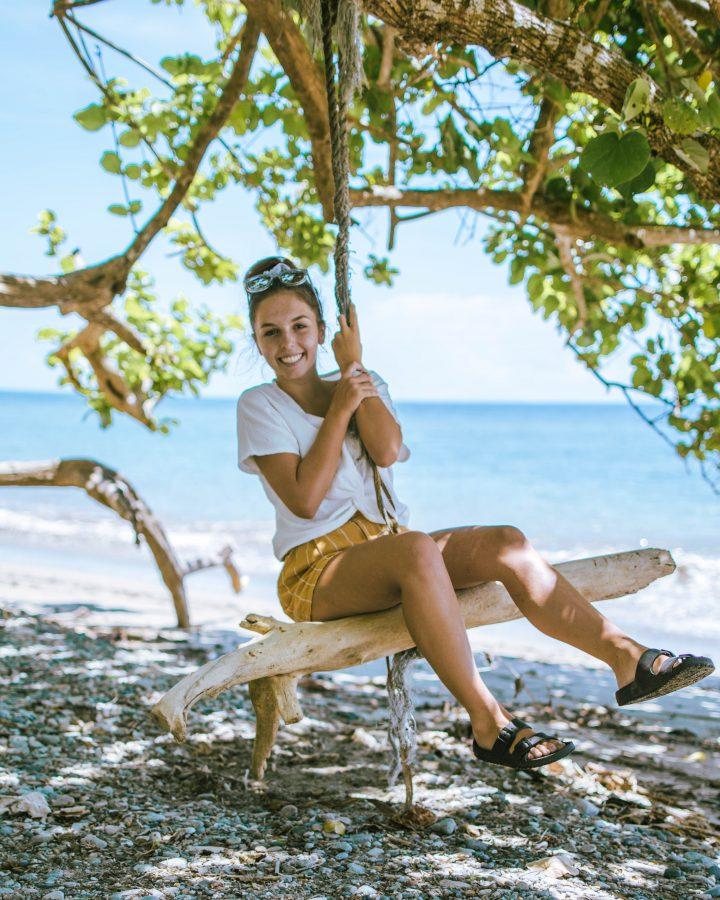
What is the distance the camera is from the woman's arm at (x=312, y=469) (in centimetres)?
254

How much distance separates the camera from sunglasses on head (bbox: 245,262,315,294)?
9.04 ft

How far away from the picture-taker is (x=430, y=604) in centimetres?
228

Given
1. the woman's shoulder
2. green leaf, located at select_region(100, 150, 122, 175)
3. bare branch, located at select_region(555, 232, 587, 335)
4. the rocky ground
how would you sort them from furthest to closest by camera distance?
bare branch, located at select_region(555, 232, 587, 335)
green leaf, located at select_region(100, 150, 122, 175)
the woman's shoulder
the rocky ground

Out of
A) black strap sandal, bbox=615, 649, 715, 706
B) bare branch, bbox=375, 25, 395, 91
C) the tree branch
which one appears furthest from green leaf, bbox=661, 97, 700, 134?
the tree branch

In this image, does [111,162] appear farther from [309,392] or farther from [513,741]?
[513,741]

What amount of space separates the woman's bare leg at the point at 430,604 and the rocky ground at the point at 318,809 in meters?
0.40

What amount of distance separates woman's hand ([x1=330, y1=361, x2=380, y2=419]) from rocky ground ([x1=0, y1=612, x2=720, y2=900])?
1198mm

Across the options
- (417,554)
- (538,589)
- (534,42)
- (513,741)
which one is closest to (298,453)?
(417,554)

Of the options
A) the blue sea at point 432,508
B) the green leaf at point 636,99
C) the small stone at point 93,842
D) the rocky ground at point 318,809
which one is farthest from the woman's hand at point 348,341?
the blue sea at point 432,508

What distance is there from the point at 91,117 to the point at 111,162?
18cm

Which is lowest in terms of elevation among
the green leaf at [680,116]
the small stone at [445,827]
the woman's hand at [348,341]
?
the small stone at [445,827]

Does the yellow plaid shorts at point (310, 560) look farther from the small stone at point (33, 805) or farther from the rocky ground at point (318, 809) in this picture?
the small stone at point (33, 805)

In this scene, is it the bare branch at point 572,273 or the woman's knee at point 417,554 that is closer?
the woman's knee at point 417,554

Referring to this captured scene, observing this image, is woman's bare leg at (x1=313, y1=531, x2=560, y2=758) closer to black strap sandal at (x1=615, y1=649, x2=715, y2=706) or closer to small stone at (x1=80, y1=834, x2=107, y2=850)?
black strap sandal at (x1=615, y1=649, x2=715, y2=706)
